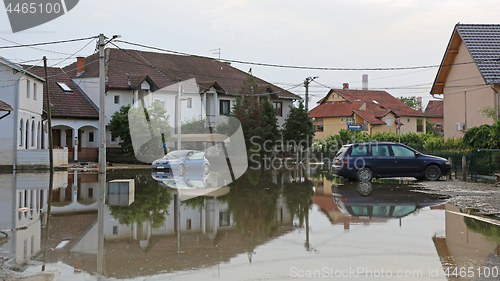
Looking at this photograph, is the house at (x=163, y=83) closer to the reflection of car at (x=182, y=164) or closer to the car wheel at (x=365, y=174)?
the reflection of car at (x=182, y=164)

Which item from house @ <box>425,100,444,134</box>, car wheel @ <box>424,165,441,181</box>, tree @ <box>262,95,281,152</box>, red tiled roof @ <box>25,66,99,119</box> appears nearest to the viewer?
car wheel @ <box>424,165,441,181</box>

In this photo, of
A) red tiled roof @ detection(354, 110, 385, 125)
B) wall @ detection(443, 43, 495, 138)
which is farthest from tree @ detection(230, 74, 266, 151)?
red tiled roof @ detection(354, 110, 385, 125)

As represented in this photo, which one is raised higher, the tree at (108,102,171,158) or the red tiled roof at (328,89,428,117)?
the red tiled roof at (328,89,428,117)

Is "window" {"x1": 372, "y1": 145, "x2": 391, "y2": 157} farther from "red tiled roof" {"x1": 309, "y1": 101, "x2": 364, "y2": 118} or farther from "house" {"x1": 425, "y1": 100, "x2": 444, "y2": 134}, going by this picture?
"house" {"x1": 425, "y1": 100, "x2": 444, "y2": 134}

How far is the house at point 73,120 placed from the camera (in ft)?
137

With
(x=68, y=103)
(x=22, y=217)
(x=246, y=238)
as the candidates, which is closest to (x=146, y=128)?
(x=68, y=103)

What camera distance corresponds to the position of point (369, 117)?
71.9m

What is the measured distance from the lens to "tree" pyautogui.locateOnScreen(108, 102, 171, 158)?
38.2 metres

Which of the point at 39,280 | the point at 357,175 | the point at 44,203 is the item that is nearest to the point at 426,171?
the point at 357,175

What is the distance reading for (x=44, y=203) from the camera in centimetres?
1378

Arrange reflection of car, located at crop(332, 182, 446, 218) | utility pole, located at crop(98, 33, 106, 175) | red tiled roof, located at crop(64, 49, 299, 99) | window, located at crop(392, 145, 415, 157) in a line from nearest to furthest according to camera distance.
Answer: reflection of car, located at crop(332, 182, 446, 218) → window, located at crop(392, 145, 415, 157) → utility pole, located at crop(98, 33, 106, 175) → red tiled roof, located at crop(64, 49, 299, 99)

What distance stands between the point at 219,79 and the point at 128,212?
1706 inches

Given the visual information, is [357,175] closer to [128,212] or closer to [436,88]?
[128,212]

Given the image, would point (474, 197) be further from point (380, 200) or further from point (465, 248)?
point (465, 248)
